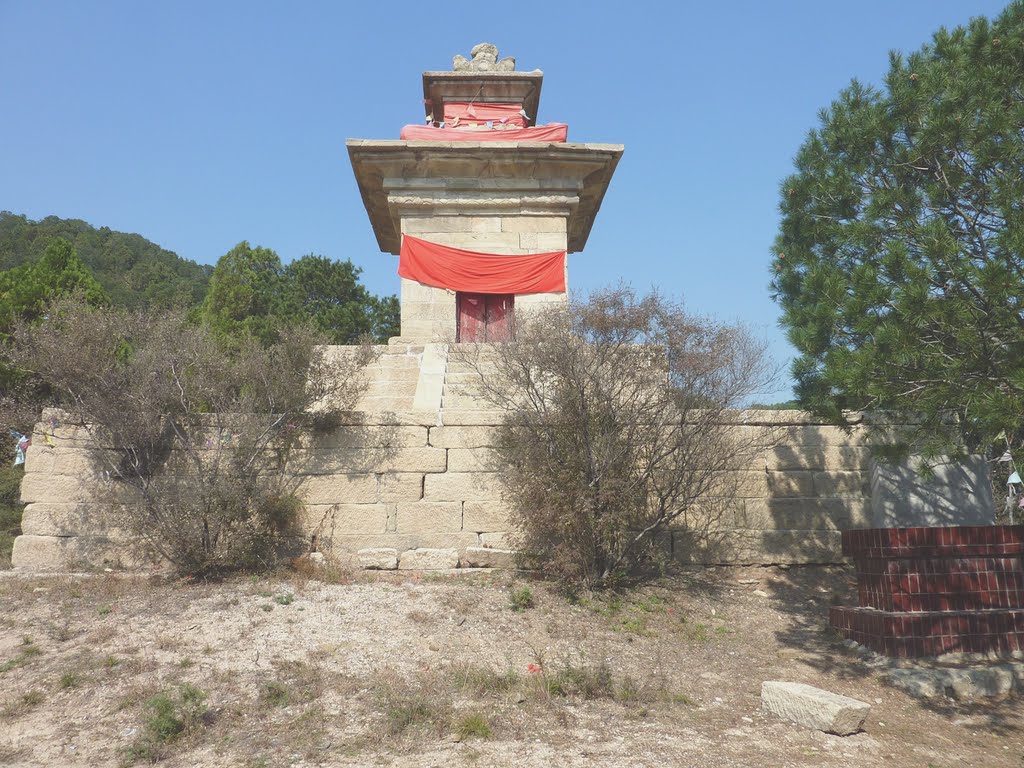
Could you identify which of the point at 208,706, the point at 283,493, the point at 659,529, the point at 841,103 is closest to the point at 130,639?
the point at 208,706

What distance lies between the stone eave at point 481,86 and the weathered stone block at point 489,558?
9618 millimetres

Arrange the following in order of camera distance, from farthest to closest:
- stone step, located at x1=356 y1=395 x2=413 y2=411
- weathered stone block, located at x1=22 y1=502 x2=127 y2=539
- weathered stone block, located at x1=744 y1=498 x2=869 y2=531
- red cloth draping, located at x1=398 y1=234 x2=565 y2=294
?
red cloth draping, located at x1=398 y1=234 x2=565 y2=294 < stone step, located at x1=356 y1=395 x2=413 y2=411 < weathered stone block, located at x1=744 y1=498 x2=869 y2=531 < weathered stone block, located at x1=22 y1=502 x2=127 y2=539

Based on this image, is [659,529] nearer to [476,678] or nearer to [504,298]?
[476,678]

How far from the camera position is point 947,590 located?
6535mm

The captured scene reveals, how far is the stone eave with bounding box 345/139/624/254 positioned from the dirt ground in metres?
6.92

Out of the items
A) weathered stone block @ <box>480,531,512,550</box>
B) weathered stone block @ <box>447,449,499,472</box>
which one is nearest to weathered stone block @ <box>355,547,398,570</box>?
weathered stone block @ <box>480,531,512,550</box>

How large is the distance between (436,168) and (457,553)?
264 inches

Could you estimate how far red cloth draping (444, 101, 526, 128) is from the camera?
49.3ft

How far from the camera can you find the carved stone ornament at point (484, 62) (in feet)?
50.1

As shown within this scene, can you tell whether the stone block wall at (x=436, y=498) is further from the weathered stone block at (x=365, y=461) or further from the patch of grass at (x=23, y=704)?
the patch of grass at (x=23, y=704)

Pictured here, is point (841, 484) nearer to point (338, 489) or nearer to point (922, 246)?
point (922, 246)

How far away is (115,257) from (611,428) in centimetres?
3760

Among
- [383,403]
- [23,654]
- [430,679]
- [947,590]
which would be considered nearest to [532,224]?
[383,403]

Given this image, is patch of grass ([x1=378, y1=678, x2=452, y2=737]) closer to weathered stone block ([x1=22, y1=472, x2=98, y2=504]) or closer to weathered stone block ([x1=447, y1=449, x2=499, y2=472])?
weathered stone block ([x1=447, y1=449, x2=499, y2=472])
